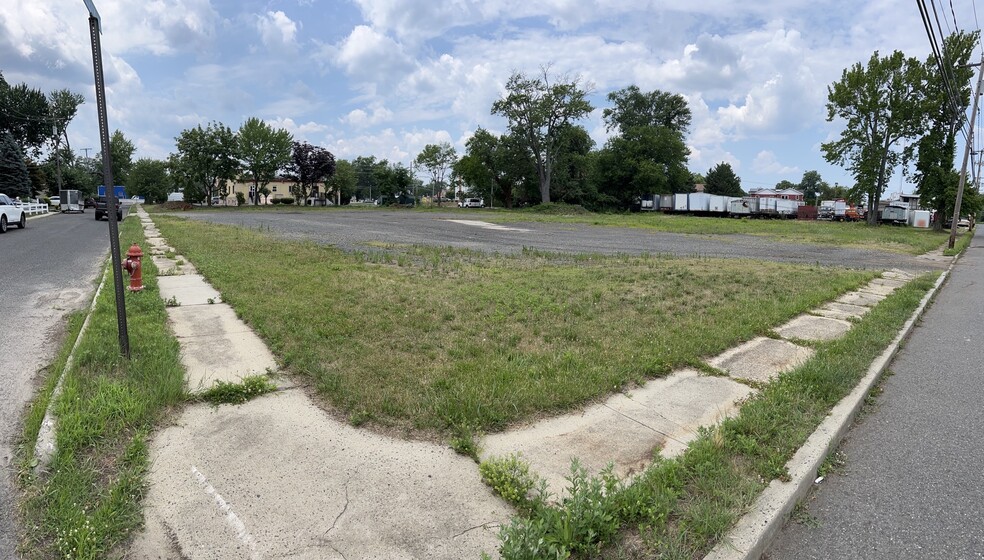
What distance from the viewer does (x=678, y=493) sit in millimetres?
2758

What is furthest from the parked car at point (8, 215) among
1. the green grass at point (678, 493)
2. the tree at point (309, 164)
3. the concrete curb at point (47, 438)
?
the tree at point (309, 164)

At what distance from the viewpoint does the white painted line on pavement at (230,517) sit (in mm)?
2381

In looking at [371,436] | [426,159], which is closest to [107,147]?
[371,436]

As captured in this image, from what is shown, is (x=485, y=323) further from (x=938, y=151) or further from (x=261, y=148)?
(x=261, y=148)

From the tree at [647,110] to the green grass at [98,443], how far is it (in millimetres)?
77022

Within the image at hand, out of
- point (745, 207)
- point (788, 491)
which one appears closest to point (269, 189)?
point (745, 207)

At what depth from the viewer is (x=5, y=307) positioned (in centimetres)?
695

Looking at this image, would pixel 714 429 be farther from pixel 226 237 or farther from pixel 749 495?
pixel 226 237

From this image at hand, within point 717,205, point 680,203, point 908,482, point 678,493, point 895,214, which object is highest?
point 680,203

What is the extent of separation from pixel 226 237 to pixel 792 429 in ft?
55.4

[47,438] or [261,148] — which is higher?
[261,148]

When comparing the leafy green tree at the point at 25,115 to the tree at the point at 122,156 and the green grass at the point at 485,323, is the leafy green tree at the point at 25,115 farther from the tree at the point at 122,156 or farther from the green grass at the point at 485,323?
the green grass at the point at 485,323

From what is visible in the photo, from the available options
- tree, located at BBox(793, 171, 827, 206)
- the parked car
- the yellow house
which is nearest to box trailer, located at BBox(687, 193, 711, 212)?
the parked car

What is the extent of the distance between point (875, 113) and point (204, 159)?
62111 millimetres
